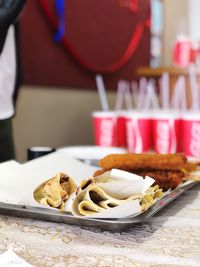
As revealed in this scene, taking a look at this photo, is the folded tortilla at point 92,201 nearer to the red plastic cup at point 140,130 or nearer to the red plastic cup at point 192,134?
the red plastic cup at point 192,134

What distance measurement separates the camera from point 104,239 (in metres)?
0.79

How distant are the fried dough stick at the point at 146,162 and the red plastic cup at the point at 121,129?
0.73m

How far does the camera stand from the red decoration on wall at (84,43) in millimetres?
2049

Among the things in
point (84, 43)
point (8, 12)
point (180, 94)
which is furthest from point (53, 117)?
point (8, 12)

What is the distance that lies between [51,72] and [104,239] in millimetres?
1498

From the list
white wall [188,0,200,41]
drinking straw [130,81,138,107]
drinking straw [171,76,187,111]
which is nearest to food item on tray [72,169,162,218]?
drinking straw [171,76,187,111]

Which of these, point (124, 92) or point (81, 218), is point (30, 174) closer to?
point (81, 218)

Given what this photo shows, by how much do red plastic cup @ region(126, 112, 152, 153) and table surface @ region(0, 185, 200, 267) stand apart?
768mm

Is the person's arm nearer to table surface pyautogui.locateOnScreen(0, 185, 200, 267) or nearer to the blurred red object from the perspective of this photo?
table surface pyautogui.locateOnScreen(0, 185, 200, 267)

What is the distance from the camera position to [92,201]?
32.8 inches

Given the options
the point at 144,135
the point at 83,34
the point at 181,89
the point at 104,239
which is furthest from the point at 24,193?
the point at 83,34

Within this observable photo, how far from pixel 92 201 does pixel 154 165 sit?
0.97 ft

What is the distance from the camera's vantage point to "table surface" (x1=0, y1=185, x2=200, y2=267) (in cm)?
70

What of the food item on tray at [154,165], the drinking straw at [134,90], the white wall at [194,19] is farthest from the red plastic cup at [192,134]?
the white wall at [194,19]
